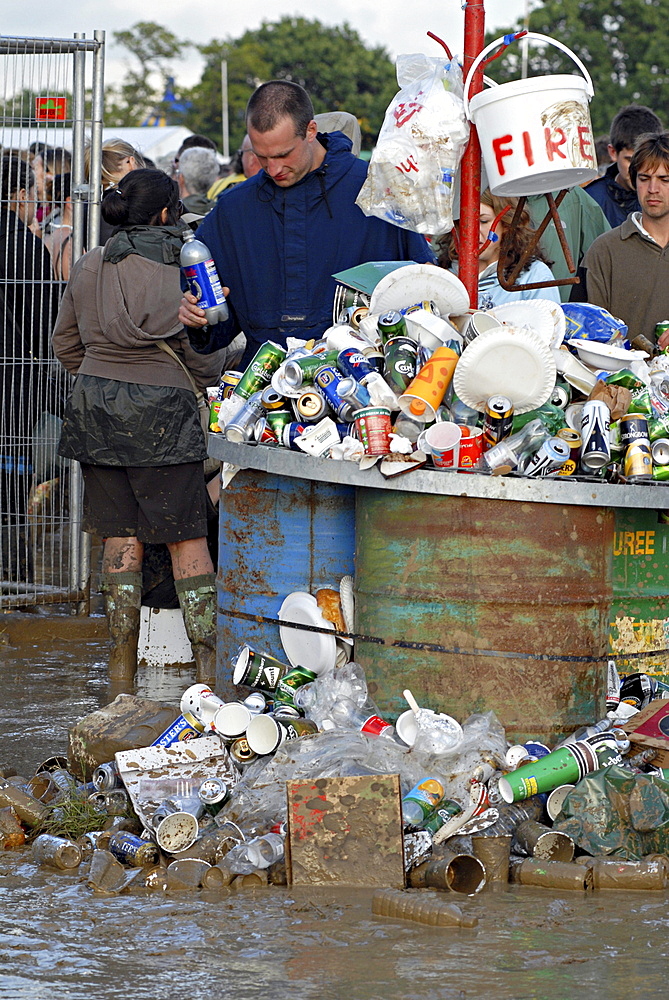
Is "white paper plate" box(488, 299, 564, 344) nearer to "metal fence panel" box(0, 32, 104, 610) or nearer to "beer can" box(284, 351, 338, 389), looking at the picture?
"beer can" box(284, 351, 338, 389)

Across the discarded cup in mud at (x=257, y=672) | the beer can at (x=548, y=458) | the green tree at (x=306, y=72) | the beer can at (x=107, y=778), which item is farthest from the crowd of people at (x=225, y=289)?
the green tree at (x=306, y=72)

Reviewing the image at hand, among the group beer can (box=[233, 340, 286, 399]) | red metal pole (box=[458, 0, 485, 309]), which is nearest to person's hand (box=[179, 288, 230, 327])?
beer can (box=[233, 340, 286, 399])

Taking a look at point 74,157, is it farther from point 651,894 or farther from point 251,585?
point 651,894

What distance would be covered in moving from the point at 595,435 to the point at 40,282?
3907 mm

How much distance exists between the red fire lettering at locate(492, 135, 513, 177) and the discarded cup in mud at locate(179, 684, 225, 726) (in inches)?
77.6

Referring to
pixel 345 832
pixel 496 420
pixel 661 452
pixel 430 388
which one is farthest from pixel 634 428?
pixel 345 832

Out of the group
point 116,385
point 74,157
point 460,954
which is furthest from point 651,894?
point 74,157

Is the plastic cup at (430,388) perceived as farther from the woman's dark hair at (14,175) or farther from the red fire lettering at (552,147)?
the woman's dark hair at (14,175)

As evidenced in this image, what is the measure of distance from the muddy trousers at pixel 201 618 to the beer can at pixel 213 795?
1.71m

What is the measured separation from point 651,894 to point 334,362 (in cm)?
193

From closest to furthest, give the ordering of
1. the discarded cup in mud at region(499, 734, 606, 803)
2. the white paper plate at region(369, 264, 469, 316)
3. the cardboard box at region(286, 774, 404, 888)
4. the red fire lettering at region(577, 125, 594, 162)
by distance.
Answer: the cardboard box at region(286, 774, 404, 888) → the discarded cup in mud at region(499, 734, 606, 803) → the red fire lettering at region(577, 125, 594, 162) → the white paper plate at region(369, 264, 469, 316)

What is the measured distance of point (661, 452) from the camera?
399 cm

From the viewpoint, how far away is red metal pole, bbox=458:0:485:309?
4309 mm

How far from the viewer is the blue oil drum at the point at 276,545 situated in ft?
14.7
